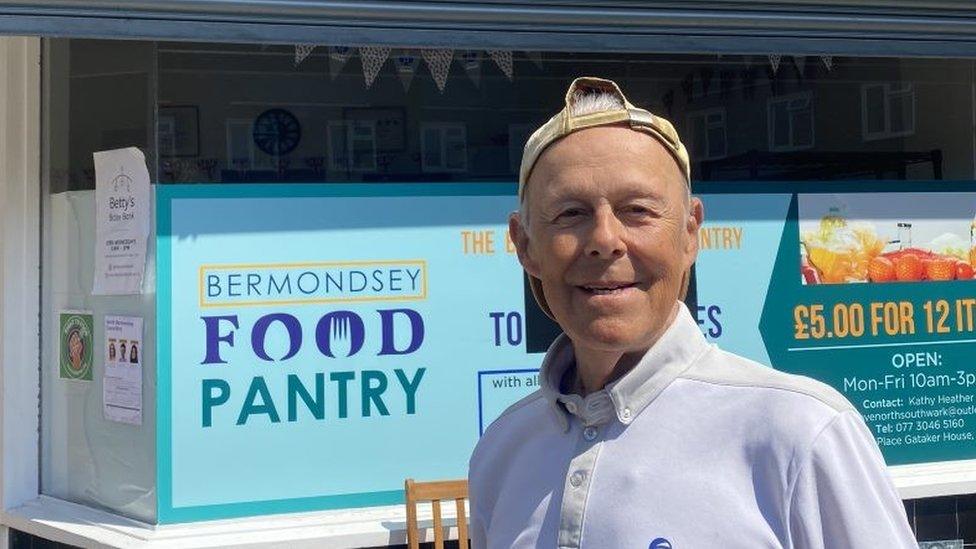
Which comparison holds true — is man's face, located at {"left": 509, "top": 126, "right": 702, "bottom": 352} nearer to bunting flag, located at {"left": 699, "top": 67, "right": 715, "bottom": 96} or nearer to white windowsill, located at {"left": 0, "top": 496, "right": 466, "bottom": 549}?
white windowsill, located at {"left": 0, "top": 496, "right": 466, "bottom": 549}

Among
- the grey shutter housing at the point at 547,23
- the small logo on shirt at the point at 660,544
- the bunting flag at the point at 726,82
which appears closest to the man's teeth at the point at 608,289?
the small logo on shirt at the point at 660,544

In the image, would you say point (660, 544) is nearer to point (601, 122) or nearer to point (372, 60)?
point (601, 122)

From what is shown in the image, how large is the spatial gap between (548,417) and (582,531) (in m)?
0.19

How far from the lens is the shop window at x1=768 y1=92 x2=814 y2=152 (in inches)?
174

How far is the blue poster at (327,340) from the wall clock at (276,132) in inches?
5.3

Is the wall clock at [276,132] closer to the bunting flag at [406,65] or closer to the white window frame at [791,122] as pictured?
the bunting flag at [406,65]

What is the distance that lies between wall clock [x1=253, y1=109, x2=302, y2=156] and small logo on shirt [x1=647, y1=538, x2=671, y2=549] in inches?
111

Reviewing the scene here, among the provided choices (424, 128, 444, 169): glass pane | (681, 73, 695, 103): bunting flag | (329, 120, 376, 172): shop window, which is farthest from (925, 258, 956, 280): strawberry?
(329, 120, 376, 172): shop window

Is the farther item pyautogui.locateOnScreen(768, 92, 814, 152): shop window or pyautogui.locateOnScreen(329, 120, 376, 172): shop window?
pyautogui.locateOnScreen(768, 92, 814, 152): shop window

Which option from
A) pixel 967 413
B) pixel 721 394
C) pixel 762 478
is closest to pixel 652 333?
pixel 721 394

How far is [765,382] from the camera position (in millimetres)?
1397

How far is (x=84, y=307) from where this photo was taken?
13.5ft

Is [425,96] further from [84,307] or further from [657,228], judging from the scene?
[657,228]

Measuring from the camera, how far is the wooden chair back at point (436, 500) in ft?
12.7
